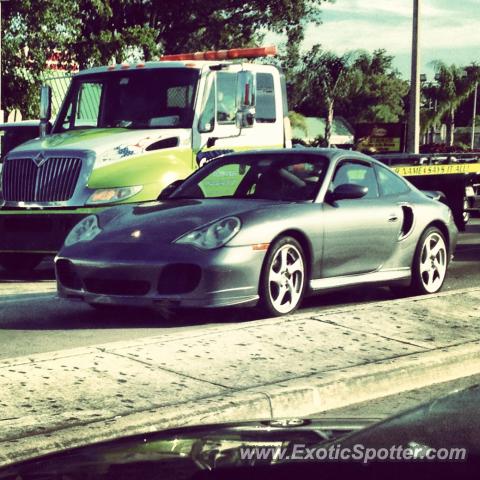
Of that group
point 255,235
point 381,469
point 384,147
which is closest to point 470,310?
point 255,235

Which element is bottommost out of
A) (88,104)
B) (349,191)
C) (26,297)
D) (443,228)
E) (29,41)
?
(26,297)

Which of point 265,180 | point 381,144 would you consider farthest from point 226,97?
point 381,144

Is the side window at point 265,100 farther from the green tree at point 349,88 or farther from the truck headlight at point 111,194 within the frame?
the green tree at point 349,88

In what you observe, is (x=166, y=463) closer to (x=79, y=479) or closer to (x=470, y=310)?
(x=79, y=479)

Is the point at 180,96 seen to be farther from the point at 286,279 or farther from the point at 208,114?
the point at 286,279

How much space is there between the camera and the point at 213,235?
350 inches

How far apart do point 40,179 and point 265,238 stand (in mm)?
4416

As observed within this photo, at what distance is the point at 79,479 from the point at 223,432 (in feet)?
1.68

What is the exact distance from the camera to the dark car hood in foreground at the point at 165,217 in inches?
354

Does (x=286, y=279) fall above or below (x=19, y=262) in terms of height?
above

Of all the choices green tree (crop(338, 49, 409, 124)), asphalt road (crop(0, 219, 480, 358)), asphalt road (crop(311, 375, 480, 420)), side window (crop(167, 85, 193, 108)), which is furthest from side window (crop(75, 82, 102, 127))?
green tree (crop(338, 49, 409, 124))

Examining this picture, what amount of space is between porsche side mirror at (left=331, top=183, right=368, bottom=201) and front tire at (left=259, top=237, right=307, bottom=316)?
63cm

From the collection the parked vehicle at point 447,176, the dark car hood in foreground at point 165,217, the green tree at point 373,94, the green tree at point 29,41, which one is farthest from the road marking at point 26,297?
the green tree at point 373,94

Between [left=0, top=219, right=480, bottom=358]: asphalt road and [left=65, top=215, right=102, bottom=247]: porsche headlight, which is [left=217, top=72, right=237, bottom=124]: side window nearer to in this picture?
[left=0, top=219, right=480, bottom=358]: asphalt road
